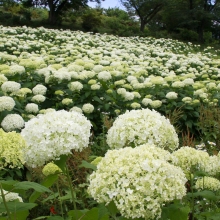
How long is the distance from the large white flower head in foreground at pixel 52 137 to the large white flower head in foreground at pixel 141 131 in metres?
0.24

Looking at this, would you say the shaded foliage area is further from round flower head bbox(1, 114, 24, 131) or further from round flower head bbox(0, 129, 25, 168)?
round flower head bbox(0, 129, 25, 168)

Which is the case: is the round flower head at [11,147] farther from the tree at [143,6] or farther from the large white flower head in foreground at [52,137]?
the tree at [143,6]

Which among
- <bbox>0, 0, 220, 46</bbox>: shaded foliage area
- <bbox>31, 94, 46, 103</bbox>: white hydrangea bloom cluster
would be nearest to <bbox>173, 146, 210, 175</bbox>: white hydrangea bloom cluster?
<bbox>31, 94, 46, 103</bbox>: white hydrangea bloom cluster

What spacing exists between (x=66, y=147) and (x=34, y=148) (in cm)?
19

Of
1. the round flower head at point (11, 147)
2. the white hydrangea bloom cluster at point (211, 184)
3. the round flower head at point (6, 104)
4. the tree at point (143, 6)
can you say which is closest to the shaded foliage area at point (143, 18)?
the tree at point (143, 6)

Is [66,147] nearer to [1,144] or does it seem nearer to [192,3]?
[1,144]

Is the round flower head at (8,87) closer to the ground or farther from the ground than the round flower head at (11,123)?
farther from the ground

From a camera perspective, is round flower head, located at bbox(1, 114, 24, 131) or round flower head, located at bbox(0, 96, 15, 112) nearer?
round flower head, located at bbox(1, 114, 24, 131)

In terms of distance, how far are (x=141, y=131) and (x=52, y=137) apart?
517mm

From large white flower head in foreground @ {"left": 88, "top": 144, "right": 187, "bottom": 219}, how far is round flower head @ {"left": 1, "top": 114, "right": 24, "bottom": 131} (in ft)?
9.32

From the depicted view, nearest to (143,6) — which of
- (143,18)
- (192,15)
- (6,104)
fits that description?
(143,18)

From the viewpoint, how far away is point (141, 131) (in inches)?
79.0

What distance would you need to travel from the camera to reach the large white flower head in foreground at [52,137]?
175 cm

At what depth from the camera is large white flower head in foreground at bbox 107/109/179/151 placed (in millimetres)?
2004
